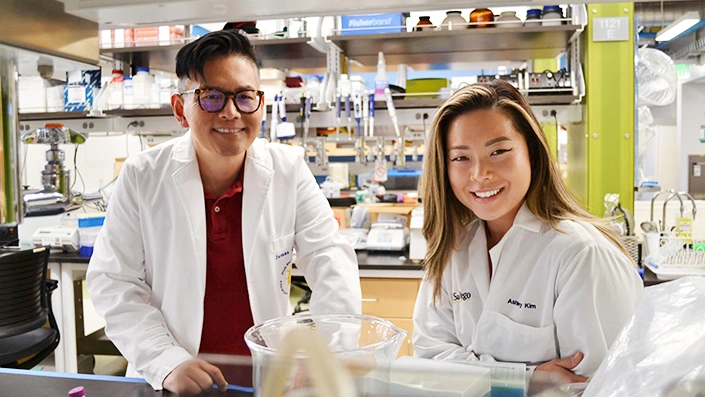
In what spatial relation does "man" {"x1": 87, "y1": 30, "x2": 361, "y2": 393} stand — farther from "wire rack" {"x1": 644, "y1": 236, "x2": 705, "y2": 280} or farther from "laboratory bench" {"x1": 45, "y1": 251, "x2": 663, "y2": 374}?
"wire rack" {"x1": 644, "y1": 236, "x2": 705, "y2": 280}

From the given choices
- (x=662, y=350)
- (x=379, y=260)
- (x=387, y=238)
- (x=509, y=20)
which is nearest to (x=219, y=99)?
(x=662, y=350)

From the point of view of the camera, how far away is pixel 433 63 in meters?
3.81

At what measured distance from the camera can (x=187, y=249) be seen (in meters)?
1.51

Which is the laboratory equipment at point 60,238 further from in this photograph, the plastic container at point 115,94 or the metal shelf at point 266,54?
the metal shelf at point 266,54

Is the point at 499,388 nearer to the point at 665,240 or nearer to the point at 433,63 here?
the point at 665,240

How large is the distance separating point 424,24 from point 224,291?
2107 mm

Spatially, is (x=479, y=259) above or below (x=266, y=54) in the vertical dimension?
below

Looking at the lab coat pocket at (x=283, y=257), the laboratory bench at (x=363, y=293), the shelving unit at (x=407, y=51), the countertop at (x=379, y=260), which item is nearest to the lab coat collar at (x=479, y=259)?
the lab coat pocket at (x=283, y=257)

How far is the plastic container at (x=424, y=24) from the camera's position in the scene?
3105 millimetres

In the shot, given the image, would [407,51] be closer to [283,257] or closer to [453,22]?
[453,22]

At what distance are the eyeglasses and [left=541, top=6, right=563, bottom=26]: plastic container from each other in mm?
2109

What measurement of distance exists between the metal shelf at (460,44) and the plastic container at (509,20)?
4 cm

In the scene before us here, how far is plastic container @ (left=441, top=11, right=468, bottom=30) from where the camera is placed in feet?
10.00

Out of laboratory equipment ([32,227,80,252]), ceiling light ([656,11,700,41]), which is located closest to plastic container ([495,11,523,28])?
laboratory equipment ([32,227,80,252])
